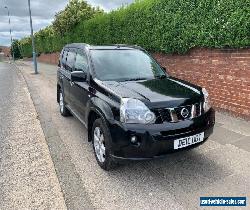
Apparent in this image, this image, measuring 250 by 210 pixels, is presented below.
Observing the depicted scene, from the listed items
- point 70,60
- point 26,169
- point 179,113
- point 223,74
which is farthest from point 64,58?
point 179,113

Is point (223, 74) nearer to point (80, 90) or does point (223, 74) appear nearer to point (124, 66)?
point (124, 66)

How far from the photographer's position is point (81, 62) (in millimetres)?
5539

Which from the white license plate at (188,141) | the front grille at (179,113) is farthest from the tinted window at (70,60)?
the white license plate at (188,141)

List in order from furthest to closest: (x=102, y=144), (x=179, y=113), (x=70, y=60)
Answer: (x=70, y=60)
(x=102, y=144)
(x=179, y=113)

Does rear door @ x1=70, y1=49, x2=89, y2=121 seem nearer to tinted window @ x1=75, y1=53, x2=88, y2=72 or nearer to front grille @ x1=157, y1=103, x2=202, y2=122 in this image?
tinted window @ x1=75, y1=53, x2=88, y2=72

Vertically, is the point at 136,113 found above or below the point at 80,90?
below

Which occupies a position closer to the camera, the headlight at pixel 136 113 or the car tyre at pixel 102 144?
the headlight at pixel 136 113

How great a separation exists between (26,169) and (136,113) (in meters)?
2.01

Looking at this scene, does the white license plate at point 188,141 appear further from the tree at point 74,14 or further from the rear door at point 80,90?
the tree at point 74,14

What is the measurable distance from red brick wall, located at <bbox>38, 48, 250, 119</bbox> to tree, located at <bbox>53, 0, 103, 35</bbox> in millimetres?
13763

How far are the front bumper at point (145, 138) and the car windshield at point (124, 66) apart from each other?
50.6 inches

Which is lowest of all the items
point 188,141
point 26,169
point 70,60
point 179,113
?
point 26,169

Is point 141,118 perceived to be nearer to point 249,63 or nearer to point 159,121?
point 159,121

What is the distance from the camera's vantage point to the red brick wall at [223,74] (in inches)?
259
